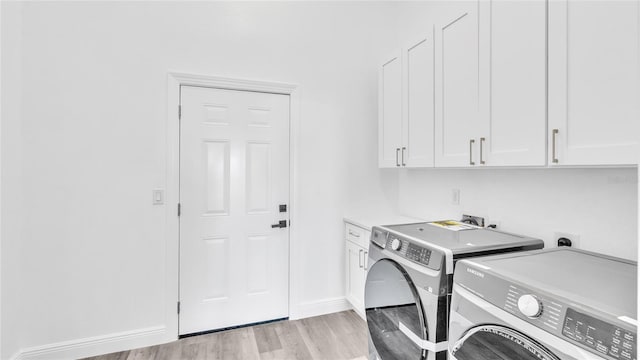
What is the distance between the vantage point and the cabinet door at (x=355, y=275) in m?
2.50

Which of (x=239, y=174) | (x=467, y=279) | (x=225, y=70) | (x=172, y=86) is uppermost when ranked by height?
(x=225, y=70)

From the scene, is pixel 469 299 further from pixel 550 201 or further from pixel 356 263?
pixel 356 263

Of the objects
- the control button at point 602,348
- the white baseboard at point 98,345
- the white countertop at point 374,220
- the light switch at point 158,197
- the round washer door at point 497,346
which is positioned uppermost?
the light switch at point 158,197

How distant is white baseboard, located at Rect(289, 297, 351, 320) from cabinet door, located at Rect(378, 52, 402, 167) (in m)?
1.34

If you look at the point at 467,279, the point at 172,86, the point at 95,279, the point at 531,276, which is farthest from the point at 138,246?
the point at 531,276

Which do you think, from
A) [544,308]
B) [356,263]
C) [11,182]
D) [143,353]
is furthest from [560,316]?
[11,182]

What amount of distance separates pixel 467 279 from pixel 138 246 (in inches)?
88.3

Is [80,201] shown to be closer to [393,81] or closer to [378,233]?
[378,233]

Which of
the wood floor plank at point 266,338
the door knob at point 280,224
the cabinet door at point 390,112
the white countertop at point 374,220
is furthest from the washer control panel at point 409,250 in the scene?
the wood floor plank at point 266,338

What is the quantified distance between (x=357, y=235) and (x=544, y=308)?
175 cm

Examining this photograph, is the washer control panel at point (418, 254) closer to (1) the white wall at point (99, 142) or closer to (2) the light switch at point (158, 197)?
(1) the white wall at point (99, 142)

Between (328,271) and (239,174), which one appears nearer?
(239,174)

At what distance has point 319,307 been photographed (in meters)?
2.75

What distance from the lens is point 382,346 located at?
1769 millimetres
